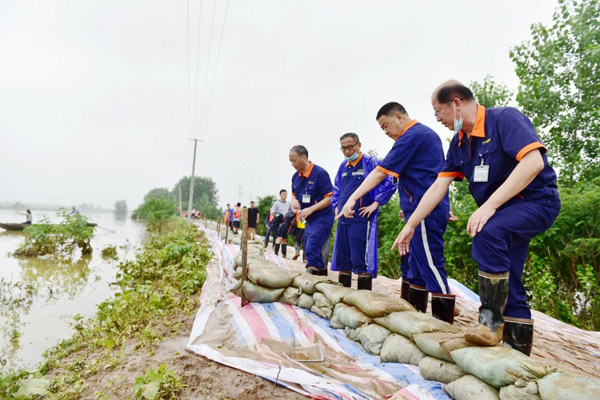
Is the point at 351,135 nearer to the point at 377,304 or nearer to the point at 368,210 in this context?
the point at 368,210

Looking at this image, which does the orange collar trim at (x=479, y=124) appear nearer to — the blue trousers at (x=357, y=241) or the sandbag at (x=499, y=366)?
the sandbag at (x=499, y=366)

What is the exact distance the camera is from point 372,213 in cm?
320

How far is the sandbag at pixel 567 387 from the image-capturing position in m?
1.06

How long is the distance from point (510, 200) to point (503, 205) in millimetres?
40

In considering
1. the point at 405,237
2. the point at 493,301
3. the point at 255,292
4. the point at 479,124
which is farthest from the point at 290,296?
the point at 479,124

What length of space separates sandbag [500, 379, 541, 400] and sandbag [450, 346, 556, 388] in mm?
23

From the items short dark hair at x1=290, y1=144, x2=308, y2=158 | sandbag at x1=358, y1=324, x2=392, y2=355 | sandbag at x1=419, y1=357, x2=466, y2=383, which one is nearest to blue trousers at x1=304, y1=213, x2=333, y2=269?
short dark hair at x1=290, y1=144, x2=308, y2=158

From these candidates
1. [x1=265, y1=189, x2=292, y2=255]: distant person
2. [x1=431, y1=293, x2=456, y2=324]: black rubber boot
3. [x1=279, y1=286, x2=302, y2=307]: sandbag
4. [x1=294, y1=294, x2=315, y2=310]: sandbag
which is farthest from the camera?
[x1=265, y1=189, x2=292, y2=255]: distant person

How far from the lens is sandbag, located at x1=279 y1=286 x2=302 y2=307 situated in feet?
10.0

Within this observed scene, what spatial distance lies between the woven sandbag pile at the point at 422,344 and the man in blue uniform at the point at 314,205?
2.05 feet

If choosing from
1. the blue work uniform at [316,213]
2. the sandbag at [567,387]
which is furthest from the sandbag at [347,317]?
the blue work uniform at [316,213]

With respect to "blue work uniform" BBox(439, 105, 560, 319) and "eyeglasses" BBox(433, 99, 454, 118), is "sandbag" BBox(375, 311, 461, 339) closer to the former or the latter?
"blue work uniform" BBox(439, 105, 560, 319)

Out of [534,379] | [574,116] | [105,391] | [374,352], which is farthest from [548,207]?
[574,116]

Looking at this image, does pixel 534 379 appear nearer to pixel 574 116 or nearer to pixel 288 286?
pixel 288 286
